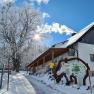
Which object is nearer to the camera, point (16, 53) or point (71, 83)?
point (71, 83)

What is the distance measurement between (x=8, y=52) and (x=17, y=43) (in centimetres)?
282

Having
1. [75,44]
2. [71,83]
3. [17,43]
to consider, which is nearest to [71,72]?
[71,83]

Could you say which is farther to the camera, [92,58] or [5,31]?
[5,31]

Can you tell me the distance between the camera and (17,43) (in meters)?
52.1

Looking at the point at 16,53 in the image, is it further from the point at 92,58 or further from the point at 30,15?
the point at 92,58

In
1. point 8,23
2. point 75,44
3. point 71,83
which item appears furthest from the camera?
point 8,23

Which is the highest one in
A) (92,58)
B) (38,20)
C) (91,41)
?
(38,20)

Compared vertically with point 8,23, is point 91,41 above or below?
below

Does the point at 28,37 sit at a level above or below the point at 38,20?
below

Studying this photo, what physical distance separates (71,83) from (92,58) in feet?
27.9

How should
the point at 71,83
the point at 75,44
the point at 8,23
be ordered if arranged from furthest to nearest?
the point at 8,23 < the point at 75,44 < the point at 71,83

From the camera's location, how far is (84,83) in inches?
980

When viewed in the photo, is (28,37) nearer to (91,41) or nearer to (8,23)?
(8,23)

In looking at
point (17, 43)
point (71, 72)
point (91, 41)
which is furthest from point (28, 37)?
Result: point (71, 72)
